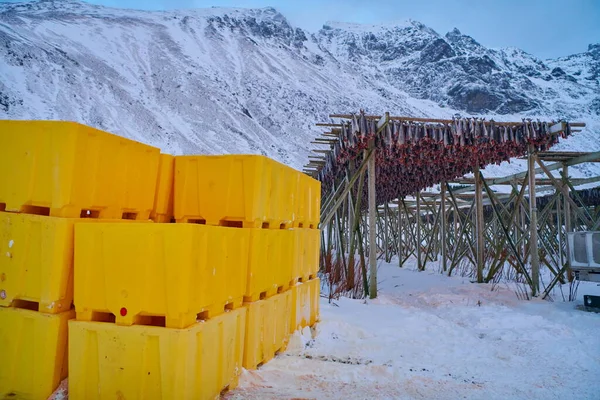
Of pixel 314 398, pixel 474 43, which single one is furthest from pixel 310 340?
pixel 474 43

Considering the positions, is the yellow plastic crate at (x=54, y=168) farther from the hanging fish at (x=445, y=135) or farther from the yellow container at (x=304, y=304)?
the hanging fish at (x=445, y=135)

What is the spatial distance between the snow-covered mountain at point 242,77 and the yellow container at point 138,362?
110ft

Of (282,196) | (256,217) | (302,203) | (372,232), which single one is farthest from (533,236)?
(256,217)

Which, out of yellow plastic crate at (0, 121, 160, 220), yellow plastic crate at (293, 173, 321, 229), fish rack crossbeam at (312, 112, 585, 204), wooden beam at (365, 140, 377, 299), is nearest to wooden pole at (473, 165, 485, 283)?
fish rack crossbeam at (312, 112, 585, 204)

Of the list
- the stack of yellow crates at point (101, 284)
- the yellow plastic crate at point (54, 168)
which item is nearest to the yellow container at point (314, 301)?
the stack of yellow crates at point (101, 284)

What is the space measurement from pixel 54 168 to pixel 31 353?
1.13 metres

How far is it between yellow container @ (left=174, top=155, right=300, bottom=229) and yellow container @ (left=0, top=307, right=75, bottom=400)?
1.34 m

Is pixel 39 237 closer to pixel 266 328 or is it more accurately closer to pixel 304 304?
pixel 266 328

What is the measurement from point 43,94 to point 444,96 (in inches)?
2979

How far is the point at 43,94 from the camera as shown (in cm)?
3541

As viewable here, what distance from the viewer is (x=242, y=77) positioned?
62.0 metres

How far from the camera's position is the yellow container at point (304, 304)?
4438mm

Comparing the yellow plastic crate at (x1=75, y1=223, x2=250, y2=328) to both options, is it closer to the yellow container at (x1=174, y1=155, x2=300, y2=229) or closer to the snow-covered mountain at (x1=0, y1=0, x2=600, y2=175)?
the yellow container at (x1=174, y1=155, x2=300, y2=229)

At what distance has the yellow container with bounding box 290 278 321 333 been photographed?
444cm
